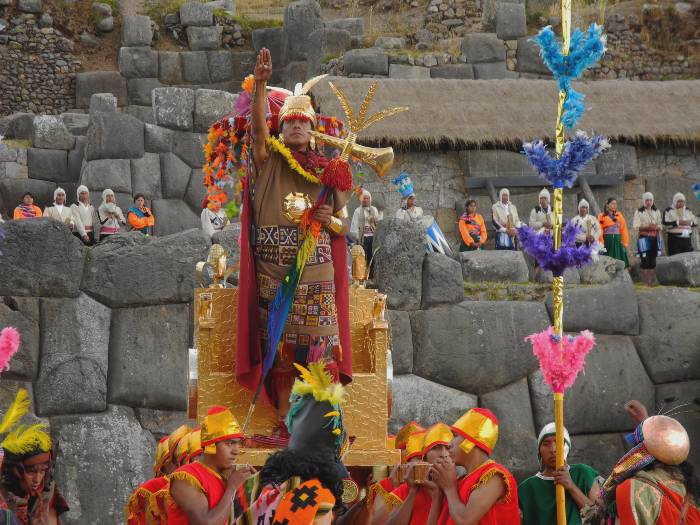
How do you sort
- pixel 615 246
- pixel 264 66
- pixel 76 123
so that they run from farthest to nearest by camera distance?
1. pixel 76 123
2. pixel 615 246
3. pixel 264 66

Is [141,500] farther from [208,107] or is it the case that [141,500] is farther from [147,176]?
[208,107]

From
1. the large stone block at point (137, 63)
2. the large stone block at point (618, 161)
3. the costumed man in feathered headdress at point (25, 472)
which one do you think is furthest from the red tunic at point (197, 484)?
the large stone block at point (137, 63)

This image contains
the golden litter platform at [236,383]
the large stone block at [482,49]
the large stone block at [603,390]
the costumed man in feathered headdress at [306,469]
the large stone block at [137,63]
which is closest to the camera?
the costumed man in feathered headdress at [306,469]

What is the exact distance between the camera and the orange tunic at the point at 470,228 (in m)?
16.2

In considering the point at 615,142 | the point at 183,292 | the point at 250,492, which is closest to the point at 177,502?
the point at 250,492

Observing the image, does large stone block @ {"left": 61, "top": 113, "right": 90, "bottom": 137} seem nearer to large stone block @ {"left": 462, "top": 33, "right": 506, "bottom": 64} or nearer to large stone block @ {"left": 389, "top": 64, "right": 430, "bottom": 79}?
large stone block @ {"left": 389, "top": 64, "right": 430, "bottom": 79}

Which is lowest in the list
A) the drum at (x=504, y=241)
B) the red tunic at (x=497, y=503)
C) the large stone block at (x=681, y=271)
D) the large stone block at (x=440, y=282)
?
the drum at (x=504, y=241)

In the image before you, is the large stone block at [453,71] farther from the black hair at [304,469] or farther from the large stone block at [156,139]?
the black hair at [304,469]

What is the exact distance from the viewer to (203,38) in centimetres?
2630

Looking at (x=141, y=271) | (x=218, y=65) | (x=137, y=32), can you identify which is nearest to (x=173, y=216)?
(x=218, y=65)

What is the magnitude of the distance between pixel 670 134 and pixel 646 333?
869cm

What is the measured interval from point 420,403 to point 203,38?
17.3 m

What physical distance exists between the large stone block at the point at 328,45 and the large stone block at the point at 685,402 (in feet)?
43.3

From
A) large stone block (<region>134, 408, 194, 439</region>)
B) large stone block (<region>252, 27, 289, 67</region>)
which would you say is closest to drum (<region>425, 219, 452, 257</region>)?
large stone block (<region>134, 408, 194, 439</region>)
